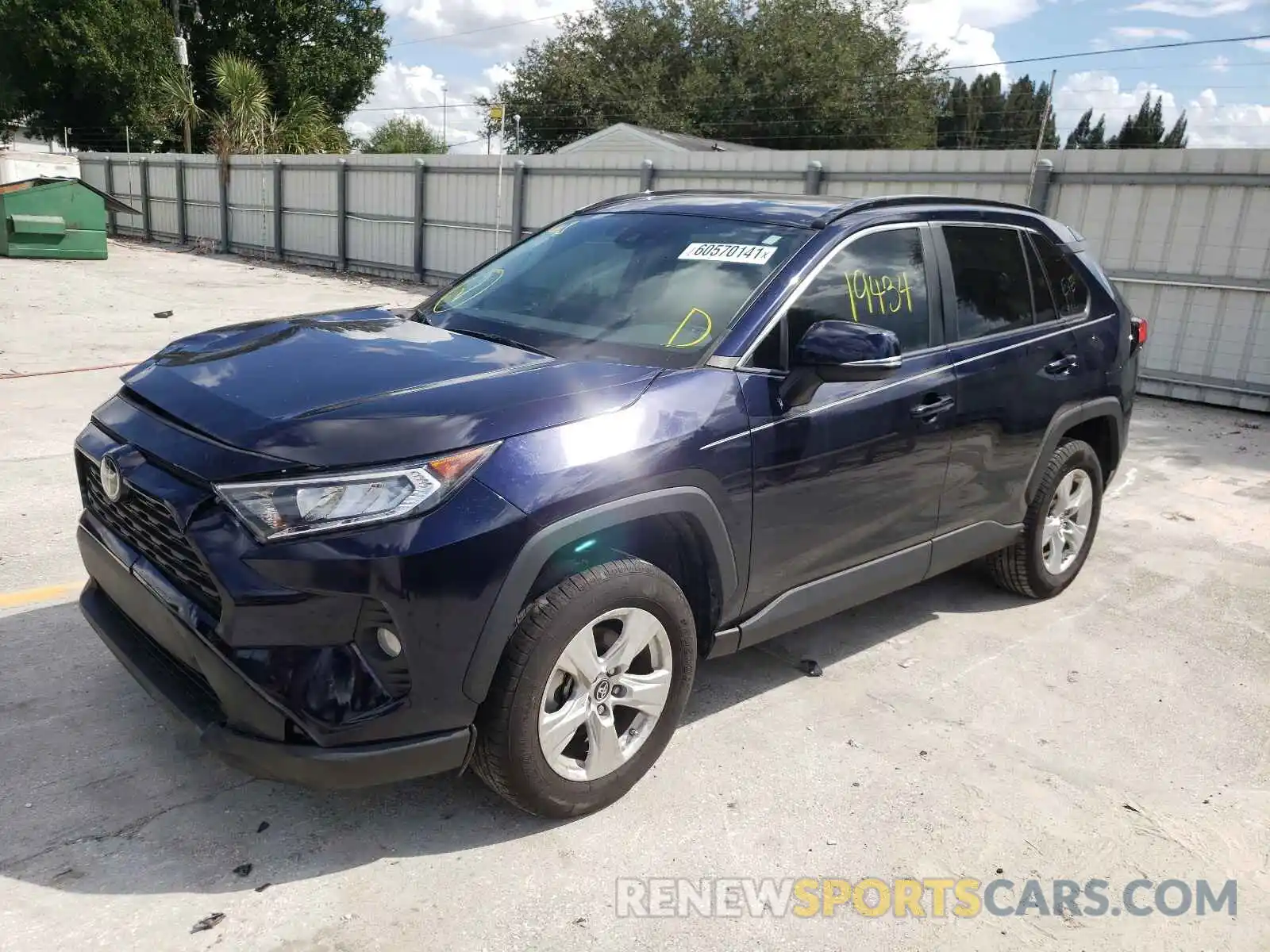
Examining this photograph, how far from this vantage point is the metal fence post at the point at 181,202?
24.9 meters

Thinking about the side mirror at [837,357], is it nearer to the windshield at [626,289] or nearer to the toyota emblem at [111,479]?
the windshield at [626,289]

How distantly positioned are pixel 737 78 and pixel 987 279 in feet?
137

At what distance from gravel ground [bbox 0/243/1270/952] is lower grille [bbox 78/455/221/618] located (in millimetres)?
443

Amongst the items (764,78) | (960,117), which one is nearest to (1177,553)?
(764,78)

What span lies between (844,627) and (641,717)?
169 cm

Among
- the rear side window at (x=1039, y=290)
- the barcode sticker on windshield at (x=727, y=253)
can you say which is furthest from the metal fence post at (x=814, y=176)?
the barcode sticker on windshield at (x=727, y=253)

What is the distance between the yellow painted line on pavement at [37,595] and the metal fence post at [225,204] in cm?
2121

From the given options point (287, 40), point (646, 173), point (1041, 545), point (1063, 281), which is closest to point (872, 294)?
point (1063, 281)

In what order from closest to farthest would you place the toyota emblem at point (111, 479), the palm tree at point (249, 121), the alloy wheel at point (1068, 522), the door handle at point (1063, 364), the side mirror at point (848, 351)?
1. the toyota emblem at point (111, 479)
2. the side mirror at point (848, 351)
3. the door handle at point (1063, 364)
4. the alloy wheel at point (1068, 522)
5. the palm tree at point (249, 121)

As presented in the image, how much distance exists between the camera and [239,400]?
2688 mm

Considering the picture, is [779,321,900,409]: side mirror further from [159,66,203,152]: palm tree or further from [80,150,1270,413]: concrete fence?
[159,66,203,152]: palm tree

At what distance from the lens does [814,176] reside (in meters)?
12.5

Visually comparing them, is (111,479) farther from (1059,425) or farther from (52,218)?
(52,218)

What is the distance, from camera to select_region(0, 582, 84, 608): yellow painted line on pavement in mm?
4074
